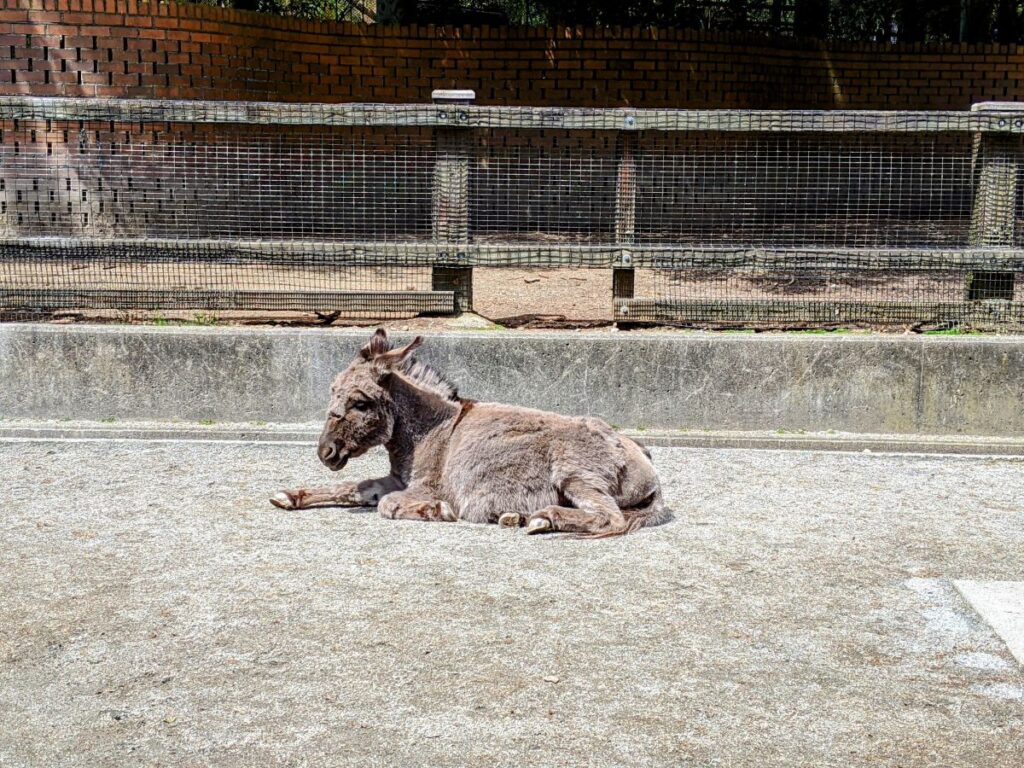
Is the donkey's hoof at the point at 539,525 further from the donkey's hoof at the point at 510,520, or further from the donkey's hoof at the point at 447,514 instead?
the donkey's hoof at the point at 447,514

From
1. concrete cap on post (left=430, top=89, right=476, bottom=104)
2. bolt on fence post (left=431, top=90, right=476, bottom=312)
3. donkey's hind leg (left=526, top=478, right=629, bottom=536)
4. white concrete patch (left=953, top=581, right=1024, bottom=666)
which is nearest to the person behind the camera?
white concrete patch (left=953, top=581, right=1024, bottom=666)

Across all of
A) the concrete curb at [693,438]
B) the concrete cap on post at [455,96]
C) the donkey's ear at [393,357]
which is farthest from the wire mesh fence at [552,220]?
the donkey's ear at [393,357]

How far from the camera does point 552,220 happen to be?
9516 millimetres

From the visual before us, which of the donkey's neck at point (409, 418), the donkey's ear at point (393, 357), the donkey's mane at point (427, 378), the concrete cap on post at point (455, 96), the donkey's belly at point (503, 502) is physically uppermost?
the concrete cap on post at point (455, 96)

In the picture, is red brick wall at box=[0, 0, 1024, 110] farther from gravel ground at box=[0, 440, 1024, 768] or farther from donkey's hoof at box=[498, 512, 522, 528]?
Result: donkey's hoof at box=[498, 512, 522, 528]

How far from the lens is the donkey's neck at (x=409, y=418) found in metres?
6.86

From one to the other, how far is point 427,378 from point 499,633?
2.42 meters

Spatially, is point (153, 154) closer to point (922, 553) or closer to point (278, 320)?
point (278, 320)

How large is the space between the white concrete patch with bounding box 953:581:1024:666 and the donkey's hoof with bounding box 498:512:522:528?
2211mm

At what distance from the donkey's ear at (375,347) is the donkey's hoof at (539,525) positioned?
135 centimetres

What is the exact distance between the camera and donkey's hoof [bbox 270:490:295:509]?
22.4ft

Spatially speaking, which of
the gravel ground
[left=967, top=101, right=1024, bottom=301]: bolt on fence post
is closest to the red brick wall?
[left=967, top=101, right=1024, bottom=301]: bolt on fence post

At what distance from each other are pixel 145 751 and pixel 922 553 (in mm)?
3986

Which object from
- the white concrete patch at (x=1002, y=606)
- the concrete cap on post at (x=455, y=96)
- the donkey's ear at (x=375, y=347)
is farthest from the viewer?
the concrete cap on post at (x=455, y=96)
